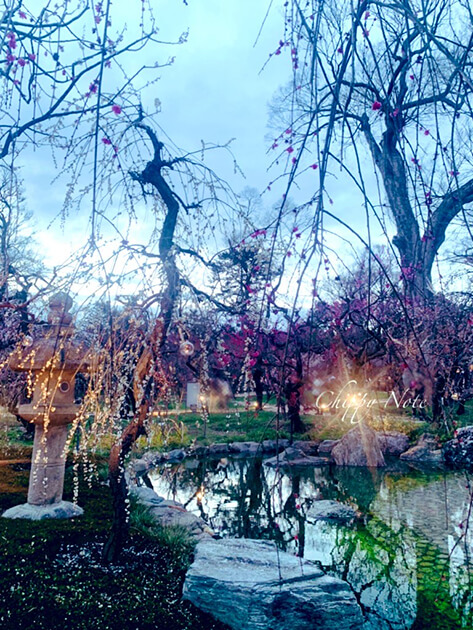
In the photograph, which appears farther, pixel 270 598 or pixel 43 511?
pixel 43 511

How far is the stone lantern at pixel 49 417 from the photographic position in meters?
4.85

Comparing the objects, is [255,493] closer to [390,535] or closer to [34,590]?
[390,535]

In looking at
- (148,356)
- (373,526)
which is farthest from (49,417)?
(373,526)

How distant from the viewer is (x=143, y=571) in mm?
3809

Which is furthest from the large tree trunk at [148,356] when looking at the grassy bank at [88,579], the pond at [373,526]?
the pond at [373,526]

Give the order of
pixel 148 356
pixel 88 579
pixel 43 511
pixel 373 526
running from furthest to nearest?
pixel 373 526 → pixel 43 511 → pixel 148 356 → pixel 88 579

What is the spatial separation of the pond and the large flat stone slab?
0.58 meters

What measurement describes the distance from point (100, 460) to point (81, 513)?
3.55m

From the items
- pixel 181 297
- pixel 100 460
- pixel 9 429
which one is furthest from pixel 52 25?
pixel 9 429

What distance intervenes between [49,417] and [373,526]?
15.3ft

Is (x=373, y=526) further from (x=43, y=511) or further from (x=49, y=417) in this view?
(x=49, y=417)

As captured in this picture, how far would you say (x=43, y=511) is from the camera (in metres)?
4.89

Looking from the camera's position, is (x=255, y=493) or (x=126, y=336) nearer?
(x=126, y=336)

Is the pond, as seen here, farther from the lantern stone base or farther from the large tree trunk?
the lantern stone base
